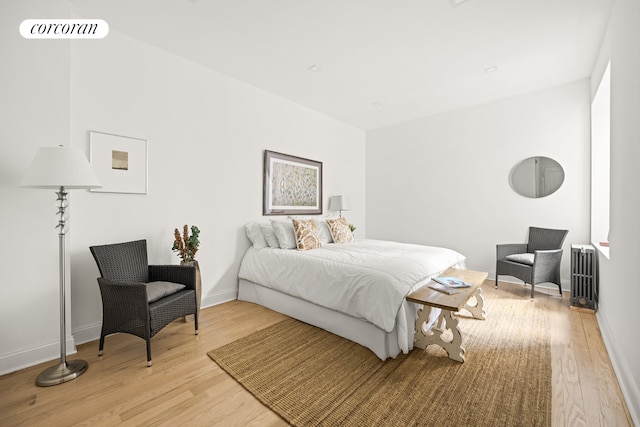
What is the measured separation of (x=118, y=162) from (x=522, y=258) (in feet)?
16.0

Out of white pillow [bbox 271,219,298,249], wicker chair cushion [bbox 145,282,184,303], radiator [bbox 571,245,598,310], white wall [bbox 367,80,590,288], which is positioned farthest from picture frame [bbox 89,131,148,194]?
radiator [bbox 571,245,598,310]

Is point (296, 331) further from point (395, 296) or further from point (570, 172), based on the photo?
point (570, 172)

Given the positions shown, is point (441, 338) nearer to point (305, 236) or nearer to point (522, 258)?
point (305, 236)

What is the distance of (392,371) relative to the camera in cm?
200

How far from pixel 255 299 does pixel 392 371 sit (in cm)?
194

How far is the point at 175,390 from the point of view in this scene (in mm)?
1812

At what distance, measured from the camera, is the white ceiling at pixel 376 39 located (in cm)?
235

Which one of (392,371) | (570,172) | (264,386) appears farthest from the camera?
(570,172)

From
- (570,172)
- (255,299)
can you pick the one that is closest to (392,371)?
(255,299)

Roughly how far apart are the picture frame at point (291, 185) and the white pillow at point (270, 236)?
0.41 m

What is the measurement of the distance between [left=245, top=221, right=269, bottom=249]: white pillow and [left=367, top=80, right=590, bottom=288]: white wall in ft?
9.93

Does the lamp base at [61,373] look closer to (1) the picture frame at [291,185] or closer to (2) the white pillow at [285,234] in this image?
(2) the white pillow at [285,234]

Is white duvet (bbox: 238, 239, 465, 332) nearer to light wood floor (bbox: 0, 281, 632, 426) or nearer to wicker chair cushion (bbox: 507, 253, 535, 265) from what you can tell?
light wood floor (bbox: 0, 281, 632, 426)

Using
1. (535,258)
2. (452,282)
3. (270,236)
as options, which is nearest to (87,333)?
(270,236)
